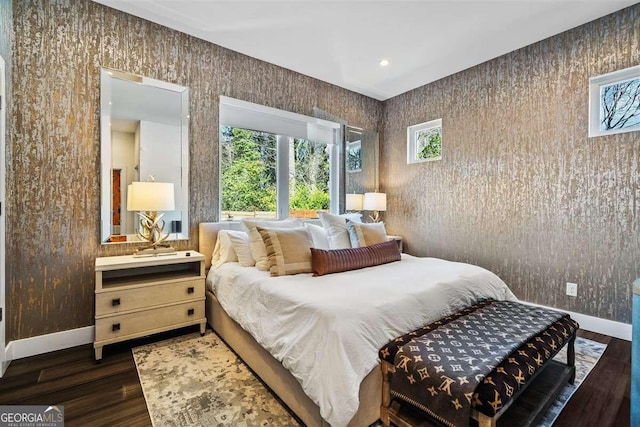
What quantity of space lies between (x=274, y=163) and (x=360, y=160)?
4.65 feet

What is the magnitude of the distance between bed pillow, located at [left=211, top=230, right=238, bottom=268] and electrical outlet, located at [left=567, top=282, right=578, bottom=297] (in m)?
3.19

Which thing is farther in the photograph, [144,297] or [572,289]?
[572,289]

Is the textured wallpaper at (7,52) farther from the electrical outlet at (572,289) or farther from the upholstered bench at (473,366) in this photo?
the electrical outlet at (572,289)

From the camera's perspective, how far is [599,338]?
8.34 feet

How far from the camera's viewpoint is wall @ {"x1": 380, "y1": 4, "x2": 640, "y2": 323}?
2.56 m

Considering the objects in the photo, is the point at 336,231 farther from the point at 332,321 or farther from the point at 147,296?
the point at 147,296

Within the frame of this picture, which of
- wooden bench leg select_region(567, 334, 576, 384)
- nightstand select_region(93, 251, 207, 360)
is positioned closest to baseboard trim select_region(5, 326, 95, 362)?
nightstand select_region(93, 251, 207, 360)

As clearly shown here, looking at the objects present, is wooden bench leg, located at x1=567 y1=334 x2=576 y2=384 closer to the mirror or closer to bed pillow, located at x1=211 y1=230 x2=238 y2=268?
bed pillow, located at x1=211 y1=230 x2=238 y2=268

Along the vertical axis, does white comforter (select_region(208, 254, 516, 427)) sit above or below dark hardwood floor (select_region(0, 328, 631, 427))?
above

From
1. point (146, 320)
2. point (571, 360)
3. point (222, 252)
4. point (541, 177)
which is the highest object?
point (541, 177)

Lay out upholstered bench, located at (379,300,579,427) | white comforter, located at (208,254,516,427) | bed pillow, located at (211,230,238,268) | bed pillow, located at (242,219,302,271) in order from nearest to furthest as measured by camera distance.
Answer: upholstered bench, located at (379,300,579,427), white comforter, located at (208,254,516,427), bed pillow, located at (242,219,302,271), bed pillow, located at (211,230,238,268)

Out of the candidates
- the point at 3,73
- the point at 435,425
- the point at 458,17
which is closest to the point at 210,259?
the point at 3,73

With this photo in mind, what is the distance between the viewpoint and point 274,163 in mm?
3658

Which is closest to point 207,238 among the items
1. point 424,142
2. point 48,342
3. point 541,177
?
point 48,342
